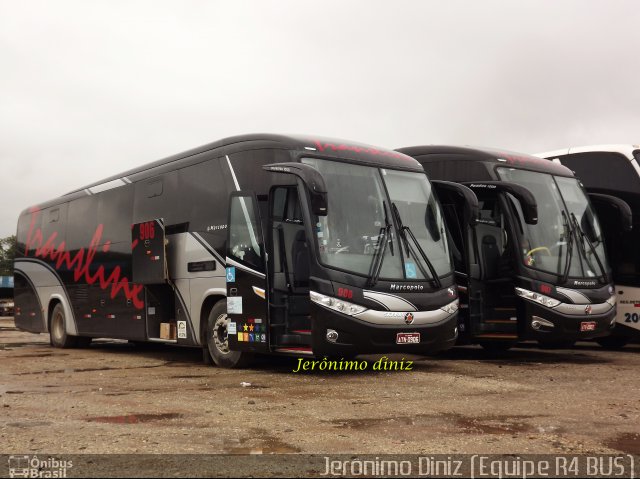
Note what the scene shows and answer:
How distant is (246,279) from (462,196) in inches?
156

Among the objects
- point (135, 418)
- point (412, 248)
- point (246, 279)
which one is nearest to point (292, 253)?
point (246, 279)

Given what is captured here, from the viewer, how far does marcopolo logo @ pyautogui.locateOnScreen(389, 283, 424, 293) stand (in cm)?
1055

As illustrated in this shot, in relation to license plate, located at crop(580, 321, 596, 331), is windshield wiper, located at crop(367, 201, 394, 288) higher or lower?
higher

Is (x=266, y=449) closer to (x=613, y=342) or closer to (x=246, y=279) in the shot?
(x=246, y=279)

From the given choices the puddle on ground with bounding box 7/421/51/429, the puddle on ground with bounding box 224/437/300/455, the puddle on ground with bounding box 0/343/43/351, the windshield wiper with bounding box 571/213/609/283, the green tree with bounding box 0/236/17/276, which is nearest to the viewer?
the puddle on ground with bounding box 224/437/300/455

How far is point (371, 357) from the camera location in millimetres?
13688

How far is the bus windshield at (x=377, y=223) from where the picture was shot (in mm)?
10492

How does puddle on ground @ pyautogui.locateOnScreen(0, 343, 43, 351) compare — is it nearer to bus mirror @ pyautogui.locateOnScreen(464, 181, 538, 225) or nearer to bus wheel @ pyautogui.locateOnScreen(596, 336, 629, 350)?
bus mirror @ pyautogui.locateOnScreen(464, 181, 538, 225)

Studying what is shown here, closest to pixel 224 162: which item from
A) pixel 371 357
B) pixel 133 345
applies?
pixel 371 357

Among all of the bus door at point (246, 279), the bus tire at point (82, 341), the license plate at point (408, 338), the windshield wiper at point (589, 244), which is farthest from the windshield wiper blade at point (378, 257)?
the bus tire at point (82, 341)

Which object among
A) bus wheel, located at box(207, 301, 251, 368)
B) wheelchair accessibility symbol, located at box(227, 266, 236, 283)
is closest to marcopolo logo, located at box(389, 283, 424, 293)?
wheelchair accessibility symbol, located at box(227, 266, 236, 283)

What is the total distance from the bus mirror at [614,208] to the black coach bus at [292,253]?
454 centimetres

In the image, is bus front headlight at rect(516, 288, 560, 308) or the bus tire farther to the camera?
the bus tire

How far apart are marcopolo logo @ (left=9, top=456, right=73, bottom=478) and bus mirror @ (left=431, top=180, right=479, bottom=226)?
8.10m
